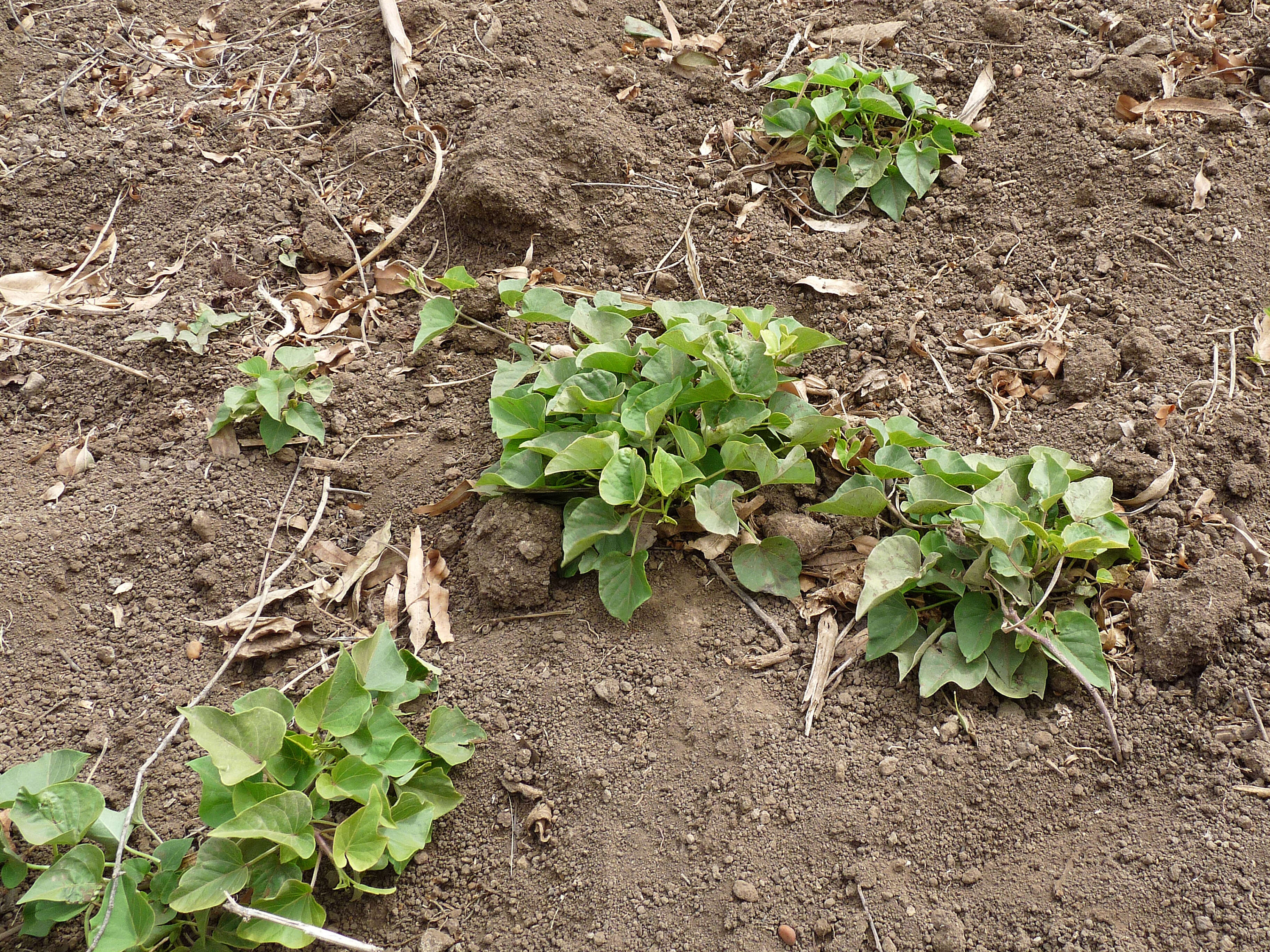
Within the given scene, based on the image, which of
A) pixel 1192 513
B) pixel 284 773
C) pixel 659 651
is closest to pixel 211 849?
pixel 284 773

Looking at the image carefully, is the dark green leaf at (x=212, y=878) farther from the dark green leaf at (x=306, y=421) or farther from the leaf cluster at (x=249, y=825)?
the dark green leaf at (x=306, y=421)

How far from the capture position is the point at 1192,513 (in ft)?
7.04

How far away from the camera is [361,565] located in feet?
7.59

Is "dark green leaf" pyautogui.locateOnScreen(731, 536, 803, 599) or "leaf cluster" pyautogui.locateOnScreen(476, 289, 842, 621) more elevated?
"leaf cluster" pyautogui.locateOnScreen(476, 289, 842, 621)

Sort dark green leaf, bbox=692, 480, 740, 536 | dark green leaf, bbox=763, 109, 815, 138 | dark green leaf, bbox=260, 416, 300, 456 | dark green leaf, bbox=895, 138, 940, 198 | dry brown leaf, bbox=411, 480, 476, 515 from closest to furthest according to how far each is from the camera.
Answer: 1. dark green leaf, bbox=692, 480, 740, 536
2. dry brown leaf, bbox=411, 480, 476, 515
3. dark green leaf, bbox=260, 416, 300, 456
4. dark green leaf, bbox=895, 138, 940, 198
5. dark green leaf, bbox=763, 109, 815, 138

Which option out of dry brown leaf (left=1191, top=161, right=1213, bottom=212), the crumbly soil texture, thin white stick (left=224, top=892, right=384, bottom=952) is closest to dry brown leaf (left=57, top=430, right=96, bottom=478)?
the crumbly soil texture

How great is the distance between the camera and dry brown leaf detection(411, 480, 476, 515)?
238 cm

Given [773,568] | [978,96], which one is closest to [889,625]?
[773,568]

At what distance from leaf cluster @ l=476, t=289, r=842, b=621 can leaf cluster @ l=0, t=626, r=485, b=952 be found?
59 cm

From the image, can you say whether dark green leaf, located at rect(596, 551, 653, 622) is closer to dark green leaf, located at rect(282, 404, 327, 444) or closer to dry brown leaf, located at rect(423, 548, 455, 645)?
dry brown leaf, located at rect(423, 548, 455, 645)

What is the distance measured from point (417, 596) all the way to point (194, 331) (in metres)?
1.14

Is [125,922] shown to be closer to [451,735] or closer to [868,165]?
[451,735]

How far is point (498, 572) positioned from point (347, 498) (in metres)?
0.57

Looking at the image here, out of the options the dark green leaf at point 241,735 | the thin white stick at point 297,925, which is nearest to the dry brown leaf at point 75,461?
the dark green leaf at point 241,735
